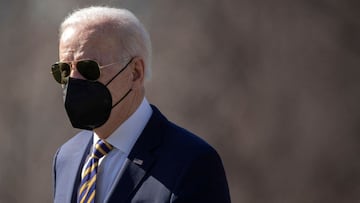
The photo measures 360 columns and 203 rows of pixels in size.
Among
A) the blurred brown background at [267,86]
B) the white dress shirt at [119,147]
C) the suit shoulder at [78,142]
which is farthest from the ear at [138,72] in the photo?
the blurred brown background at [267,86]

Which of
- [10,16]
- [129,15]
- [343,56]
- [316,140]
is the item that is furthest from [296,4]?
[10,16]

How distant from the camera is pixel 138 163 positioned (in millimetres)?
2326

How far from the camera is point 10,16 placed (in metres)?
5.37

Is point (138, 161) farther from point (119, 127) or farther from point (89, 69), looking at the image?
point (89, 69)

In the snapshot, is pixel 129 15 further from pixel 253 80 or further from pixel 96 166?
pixel 253 80

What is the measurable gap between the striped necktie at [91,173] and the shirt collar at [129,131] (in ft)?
0.11

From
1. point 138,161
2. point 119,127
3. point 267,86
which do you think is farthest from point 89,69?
point 267,86

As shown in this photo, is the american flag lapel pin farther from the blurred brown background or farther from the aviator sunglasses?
the blurred brown background

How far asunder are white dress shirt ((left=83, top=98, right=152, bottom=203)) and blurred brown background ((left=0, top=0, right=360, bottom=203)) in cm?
171

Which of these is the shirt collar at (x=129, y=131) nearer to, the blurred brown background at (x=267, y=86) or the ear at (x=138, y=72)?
the ear at (x=138, y=72)

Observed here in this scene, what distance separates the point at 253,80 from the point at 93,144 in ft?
5.79

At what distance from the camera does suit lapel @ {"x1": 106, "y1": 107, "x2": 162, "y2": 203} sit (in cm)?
229

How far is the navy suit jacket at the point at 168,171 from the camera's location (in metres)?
2.21

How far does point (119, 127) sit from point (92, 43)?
32cm
